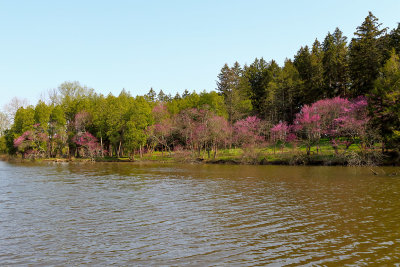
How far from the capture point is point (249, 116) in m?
72.6

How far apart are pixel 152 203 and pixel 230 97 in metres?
62.6

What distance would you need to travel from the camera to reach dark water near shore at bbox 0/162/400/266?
388 inches

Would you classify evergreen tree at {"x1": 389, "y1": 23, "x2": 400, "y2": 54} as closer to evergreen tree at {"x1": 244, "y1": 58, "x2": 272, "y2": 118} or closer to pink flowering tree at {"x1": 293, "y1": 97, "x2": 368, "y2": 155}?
pink flowering tree at {"x1": 293, "y1": 97, "x2": 368, "y2": 155}

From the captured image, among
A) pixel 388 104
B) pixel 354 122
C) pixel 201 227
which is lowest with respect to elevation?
pixel 201 227

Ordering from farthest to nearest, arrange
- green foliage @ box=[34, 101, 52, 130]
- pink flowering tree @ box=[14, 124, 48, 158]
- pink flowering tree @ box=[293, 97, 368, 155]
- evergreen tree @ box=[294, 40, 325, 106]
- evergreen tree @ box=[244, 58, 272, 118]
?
1. evergreen tree @ box=[244, 58, 272, 118]
2. green foliage @ box=[34, 101, 52, 130]
3. pink flowering tree @ box=[14, 124, 48, 158]
4. evergreen tree @ box=[294, 40, 325, 106]
5. pink flowering tree @ box=[293, 97, 368, 155]

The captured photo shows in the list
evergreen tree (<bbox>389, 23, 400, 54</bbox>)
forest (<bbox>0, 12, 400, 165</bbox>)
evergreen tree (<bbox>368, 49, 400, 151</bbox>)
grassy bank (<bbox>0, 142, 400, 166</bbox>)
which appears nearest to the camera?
evergreen tree (<bbox>368, 49, 400, 151</bbox>)

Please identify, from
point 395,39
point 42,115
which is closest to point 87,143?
point 42,115

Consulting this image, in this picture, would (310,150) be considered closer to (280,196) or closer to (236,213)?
(280,196)

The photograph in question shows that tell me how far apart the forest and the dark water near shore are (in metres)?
30.4

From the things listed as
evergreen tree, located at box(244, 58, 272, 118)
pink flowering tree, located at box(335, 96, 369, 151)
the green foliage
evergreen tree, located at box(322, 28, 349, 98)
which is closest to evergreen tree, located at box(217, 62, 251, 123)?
evergreen tree, located at box(244, 58, 272, 118)

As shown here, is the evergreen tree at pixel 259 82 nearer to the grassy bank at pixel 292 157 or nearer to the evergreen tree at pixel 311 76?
the evergreen tree at pixel 311 76

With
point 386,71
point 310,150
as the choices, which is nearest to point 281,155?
point 310,150

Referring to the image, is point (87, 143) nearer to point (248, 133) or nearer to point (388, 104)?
point (248, 133)

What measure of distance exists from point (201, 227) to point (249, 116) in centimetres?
6083
